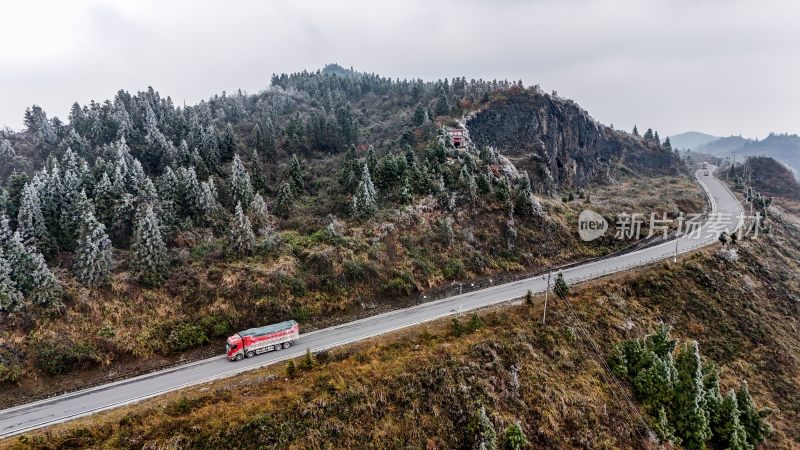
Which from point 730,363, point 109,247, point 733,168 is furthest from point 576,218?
point 733,168

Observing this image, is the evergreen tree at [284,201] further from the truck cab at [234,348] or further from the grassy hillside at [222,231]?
the truck cab at [234,348]

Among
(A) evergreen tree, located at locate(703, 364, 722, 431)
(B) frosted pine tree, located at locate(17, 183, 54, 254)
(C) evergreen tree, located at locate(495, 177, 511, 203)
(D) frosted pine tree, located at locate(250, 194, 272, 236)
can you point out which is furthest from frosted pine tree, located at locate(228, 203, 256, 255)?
(A) evergreen tree, located at locate(703, 364, 722, 431)

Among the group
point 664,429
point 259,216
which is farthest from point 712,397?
point 259,216

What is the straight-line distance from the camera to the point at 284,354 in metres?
32.6

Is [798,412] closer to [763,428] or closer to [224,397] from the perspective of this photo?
[763,428]

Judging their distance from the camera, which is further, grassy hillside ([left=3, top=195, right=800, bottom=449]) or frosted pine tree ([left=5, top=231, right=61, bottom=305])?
frosted pine tree ([left=5, top=231, right=61, bottom=305])

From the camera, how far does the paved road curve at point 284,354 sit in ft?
85.7

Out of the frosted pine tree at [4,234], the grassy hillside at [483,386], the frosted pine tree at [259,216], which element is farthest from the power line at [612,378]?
the frosted pine tree at [4,234]

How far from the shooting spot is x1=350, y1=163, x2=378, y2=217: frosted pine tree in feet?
170

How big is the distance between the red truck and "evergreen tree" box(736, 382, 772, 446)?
3630 cm

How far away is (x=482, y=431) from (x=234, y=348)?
19.3 meters

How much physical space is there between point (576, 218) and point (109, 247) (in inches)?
2433

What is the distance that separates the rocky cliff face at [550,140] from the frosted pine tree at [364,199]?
142ft

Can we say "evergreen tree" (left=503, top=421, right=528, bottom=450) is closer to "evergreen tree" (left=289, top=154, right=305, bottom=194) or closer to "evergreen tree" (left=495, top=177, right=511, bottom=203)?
"evergreen tree" (left=495, top=177, right=511, bottom=203)
